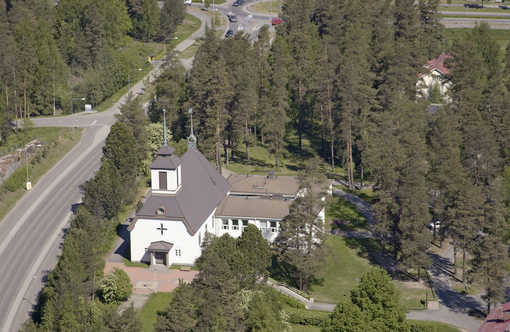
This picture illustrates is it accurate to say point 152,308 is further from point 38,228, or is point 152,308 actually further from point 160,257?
point 38,228

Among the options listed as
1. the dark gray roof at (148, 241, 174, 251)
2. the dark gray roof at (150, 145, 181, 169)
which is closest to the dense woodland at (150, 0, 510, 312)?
the dark gray roof at (150, 145, 181, 169)

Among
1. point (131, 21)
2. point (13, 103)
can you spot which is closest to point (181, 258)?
point (13, 103)

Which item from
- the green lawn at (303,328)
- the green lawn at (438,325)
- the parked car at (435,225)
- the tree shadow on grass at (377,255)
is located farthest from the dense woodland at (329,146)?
the green lawn at (438,325)

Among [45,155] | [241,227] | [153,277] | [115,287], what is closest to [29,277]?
[115,287]

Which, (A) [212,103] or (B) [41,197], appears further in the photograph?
(A) [212,103]

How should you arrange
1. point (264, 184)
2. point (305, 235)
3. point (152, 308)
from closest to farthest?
1. point (152, 308)
2. point (305, 235)
3. point (264, 184)

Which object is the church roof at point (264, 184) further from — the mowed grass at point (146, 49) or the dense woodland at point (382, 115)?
the mowed grass at point (146, 49)

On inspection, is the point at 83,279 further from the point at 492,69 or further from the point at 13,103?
the point at 492,69
